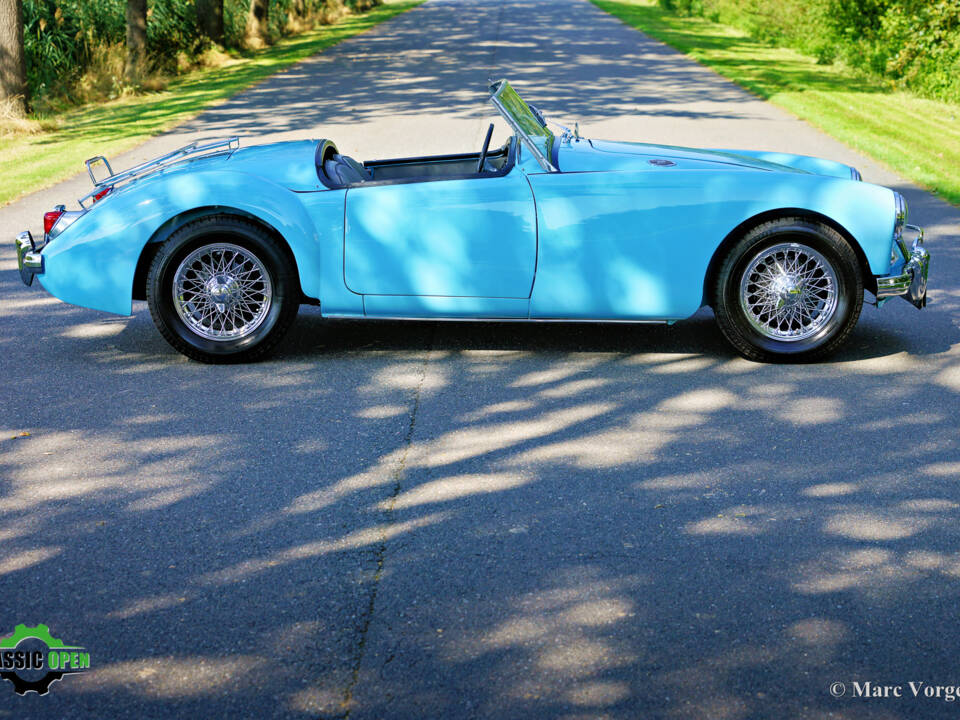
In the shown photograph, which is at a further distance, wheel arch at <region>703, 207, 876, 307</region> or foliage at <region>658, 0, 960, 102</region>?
foliage at <region>658, 0, 960, 102</region>

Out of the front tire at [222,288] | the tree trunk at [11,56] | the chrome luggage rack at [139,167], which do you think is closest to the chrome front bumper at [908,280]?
the front tire at [222,288]

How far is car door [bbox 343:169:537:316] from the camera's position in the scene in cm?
602

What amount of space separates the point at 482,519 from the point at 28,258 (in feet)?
11.2

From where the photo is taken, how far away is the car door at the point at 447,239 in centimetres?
602

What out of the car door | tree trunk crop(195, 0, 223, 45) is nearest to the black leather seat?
the car door

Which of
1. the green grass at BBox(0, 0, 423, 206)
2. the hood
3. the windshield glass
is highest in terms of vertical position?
the windshield glass

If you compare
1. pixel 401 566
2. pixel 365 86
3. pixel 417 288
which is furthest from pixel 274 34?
pixel 401 566

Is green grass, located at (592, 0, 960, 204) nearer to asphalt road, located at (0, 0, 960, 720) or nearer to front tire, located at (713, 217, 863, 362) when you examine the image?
front tire, located at (713, 217, 863, 362)

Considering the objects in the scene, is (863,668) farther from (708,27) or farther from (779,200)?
(708,27)

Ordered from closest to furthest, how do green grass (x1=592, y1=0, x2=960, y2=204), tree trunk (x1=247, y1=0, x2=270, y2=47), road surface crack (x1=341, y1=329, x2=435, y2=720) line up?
1. road surface crack (x1=341, y1=329, x2=435, y2=720)
2. green grass (x1=592, y1=0, x2=960, y2=204)
3. tree trunk (x1=247, y1=0, x2=270, y2=47)

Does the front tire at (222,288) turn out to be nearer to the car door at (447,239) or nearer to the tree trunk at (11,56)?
the car door at (447,239)

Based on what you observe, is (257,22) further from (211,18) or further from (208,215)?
(208,215)

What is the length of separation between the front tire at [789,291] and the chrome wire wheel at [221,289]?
2483 millimetres

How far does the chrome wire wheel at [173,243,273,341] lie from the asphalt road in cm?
29
